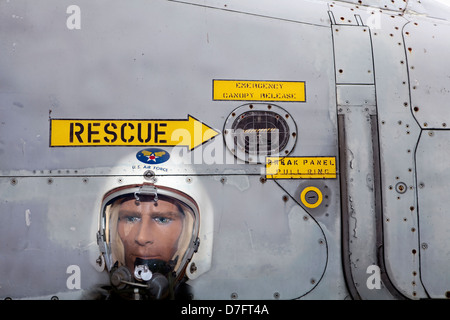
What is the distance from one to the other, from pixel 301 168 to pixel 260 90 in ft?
1.71

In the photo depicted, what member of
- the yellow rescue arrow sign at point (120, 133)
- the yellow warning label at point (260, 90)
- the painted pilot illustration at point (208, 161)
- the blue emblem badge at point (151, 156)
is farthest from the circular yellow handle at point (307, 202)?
the blue emblem badge at point (151, 156)

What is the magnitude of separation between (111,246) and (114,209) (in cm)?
21

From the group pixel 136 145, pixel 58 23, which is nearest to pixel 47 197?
pixel 136 145

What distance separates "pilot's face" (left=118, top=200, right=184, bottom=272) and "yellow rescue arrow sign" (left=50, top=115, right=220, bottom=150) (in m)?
0.35

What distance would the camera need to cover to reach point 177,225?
2.61m

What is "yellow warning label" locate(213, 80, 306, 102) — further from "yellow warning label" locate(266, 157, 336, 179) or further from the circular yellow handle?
the circular yellow handle

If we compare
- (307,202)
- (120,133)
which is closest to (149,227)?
(120,133)

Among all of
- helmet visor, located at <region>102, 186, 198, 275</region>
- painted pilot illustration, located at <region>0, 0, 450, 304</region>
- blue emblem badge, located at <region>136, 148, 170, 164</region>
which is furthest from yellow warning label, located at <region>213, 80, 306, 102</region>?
helmet visor, located at <region>102, 186, 198, 275</region>

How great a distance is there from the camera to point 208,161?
8.63 feet

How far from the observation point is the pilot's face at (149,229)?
8.43 ft

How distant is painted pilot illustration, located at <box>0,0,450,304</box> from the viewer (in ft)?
8.41

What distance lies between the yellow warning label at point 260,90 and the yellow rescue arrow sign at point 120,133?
1.03 feet

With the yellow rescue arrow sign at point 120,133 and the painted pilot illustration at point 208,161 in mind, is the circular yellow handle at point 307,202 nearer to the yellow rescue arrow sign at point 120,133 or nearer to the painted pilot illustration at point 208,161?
the painted pilot illustration at point 208,161
